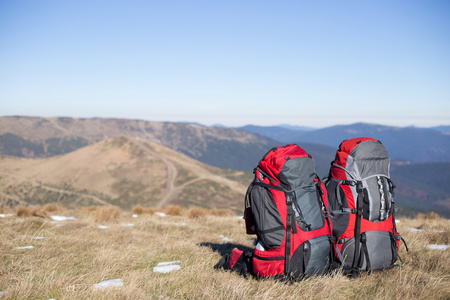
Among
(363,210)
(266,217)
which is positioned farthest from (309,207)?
(363,210)

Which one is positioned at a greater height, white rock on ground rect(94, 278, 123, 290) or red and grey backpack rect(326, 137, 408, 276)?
red and grey backpack rect(326, 137, 408, 276)

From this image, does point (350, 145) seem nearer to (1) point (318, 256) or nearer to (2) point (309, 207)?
(2) point (309, 207)

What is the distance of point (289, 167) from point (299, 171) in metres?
0.16

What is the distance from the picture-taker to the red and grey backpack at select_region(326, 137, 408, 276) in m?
→ 4.20

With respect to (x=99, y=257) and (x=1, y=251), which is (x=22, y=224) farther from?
(x=99, y=257)

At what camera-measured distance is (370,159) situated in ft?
14.2

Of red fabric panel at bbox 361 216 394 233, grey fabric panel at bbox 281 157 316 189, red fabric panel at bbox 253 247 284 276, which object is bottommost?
red fabric panel at bbox 253 247 284 276

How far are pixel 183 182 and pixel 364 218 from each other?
304ft

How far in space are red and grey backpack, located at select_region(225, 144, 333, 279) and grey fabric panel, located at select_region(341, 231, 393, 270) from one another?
297 millimetres

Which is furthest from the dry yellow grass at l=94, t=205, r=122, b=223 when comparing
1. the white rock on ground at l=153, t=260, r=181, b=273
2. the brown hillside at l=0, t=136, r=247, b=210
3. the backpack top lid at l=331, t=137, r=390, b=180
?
the brown hillside at l=0, t=136, r=247, b=210

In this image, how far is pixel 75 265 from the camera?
4602 mm

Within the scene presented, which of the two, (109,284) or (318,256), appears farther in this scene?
(318,256)

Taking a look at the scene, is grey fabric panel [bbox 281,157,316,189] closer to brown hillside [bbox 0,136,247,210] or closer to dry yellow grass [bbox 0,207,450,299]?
dry yellow grass [bbox 0,207,450,299]

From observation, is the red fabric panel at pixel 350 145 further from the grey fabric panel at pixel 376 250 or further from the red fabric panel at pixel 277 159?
the grey fabric panel at pixel 376 250
